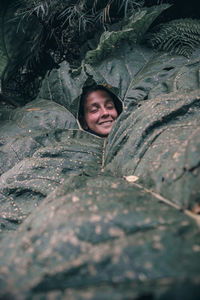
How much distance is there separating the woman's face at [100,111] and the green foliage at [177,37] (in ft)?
2.17

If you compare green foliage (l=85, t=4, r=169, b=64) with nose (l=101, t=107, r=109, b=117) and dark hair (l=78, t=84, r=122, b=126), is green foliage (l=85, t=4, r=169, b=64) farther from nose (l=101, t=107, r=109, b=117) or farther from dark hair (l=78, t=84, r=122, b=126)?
nose (l=101, t=107, r=109, b=117)

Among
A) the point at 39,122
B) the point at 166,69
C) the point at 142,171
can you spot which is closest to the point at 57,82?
the point at 39,122

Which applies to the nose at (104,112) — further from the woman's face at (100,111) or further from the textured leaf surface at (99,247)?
the textured leaf surface at (99,247)

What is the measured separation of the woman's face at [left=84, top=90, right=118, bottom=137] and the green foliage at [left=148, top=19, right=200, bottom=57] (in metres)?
0.66

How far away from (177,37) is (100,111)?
3.04ft

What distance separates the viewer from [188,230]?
0.51m

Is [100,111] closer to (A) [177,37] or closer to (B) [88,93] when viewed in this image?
(B) [88,93]

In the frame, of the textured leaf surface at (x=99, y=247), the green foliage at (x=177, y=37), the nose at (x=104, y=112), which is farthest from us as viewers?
the nose at (x=104, y=112)

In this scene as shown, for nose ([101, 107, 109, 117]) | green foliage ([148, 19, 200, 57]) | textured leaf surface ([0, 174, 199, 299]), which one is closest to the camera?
textured leaf surface ([0, 174, 199, 299])

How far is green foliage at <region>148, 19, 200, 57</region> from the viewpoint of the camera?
72.7 inches

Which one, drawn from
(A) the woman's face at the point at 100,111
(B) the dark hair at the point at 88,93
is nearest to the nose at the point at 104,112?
(A) the woman's face at the point at 100,111

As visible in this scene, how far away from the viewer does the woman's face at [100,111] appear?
2.18 meters

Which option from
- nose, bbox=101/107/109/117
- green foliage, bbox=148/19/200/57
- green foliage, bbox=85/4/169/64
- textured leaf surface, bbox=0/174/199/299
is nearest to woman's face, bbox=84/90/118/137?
nose, bbox=101/107/109/117

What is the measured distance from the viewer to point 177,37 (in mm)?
1869
